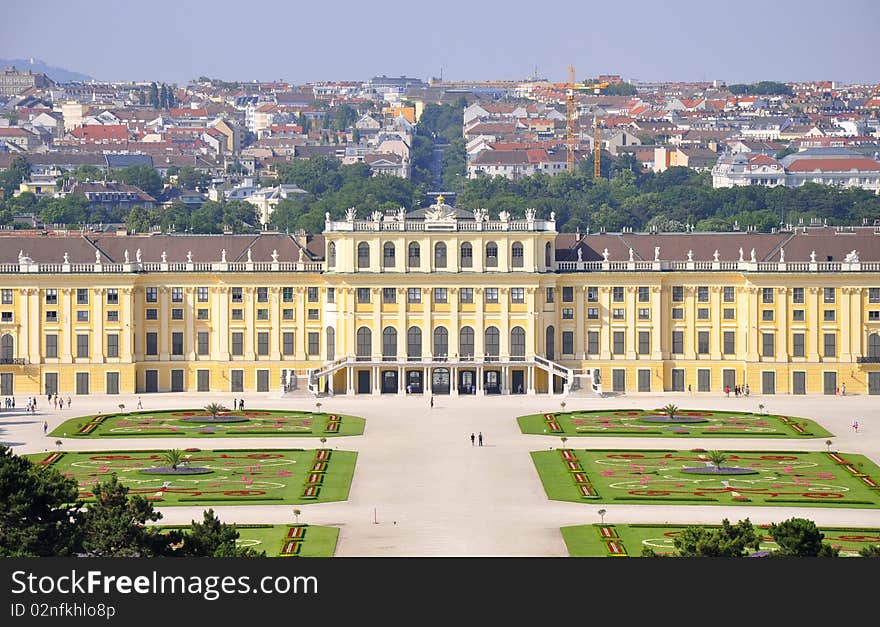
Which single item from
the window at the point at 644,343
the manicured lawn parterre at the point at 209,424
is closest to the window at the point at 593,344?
the window at the point at 644,343

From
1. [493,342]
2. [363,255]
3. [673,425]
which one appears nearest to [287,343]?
[363,255]

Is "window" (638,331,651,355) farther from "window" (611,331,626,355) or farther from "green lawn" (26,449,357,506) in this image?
"green lawn" (26,449,357,506)

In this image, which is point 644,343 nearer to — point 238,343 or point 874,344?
point 874,344

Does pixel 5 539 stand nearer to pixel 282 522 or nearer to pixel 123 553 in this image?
pixel 123 553

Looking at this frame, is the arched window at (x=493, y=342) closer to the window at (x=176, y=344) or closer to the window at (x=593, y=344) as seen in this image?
the window at (x=593, y=344)

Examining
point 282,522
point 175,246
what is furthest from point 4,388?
point 282,522

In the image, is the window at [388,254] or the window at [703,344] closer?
the window at [388,254]

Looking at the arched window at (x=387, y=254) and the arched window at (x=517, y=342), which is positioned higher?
the arched window at (x=387, y=254)

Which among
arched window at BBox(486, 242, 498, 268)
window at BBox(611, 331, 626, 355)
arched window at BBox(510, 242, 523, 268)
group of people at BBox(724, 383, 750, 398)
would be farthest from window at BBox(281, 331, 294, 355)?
group of people at BBox(724, 383, 750, 398)
